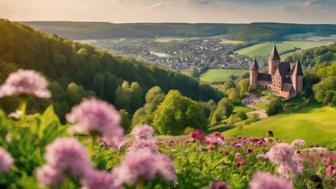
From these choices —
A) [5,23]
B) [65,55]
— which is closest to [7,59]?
[5,23]

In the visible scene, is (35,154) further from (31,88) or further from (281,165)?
(281,165)

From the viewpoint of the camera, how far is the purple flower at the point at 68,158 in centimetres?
286

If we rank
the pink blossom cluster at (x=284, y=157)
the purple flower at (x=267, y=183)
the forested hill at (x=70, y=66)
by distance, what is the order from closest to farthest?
the purple flower at (x=267, y=183)
the pink blossom cluster at (x=284, y=157)
the forested hill at (x=70, y=66)

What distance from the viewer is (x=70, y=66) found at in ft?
375

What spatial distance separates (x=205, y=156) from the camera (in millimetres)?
7809

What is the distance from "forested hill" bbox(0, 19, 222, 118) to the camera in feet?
322

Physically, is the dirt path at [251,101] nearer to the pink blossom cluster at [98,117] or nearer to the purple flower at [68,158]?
the pink blossom cluster at [98,117]

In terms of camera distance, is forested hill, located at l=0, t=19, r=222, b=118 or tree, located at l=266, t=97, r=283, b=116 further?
tree, located at l=266, t=97, r=283, b=116

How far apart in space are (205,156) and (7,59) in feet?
311

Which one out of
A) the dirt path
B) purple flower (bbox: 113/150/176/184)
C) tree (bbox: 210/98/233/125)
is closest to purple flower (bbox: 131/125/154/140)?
purple flower (bbox: 113/150/176/184)

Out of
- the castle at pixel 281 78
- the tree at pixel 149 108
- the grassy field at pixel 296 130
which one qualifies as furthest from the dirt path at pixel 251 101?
the grassy field at pixel 296 130

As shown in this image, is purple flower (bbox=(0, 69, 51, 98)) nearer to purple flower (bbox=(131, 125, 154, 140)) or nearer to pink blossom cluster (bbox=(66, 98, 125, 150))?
pink blossom cluster (bbox=(66, 98, 125, 150))

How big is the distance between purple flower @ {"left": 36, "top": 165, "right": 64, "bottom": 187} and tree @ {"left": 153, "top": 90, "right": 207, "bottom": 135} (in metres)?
64.4

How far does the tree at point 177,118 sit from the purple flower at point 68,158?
64403 millimetres
